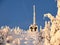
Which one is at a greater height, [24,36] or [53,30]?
[24,36]

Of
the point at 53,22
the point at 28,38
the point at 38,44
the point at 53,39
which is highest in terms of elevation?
the point at 28,38

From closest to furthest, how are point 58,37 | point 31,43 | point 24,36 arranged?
point 58,37, point 31,43, point 24,36

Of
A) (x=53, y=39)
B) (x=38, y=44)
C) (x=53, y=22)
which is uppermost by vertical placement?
(x=38, y=44)

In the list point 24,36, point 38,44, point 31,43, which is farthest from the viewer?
point 24,36

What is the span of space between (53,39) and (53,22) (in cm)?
82

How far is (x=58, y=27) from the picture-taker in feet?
42.2

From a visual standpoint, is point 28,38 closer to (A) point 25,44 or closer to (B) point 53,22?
(A) point 25,44

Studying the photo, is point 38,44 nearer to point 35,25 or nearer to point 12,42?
point 12,42

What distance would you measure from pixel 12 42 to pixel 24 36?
664 centimetres

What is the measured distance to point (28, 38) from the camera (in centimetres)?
3459

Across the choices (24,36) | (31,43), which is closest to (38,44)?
(31,43)

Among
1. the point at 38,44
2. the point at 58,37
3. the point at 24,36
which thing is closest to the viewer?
the point at 58,37

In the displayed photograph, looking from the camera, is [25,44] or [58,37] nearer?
[58,37]

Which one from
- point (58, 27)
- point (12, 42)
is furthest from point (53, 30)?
point (12, 42)
